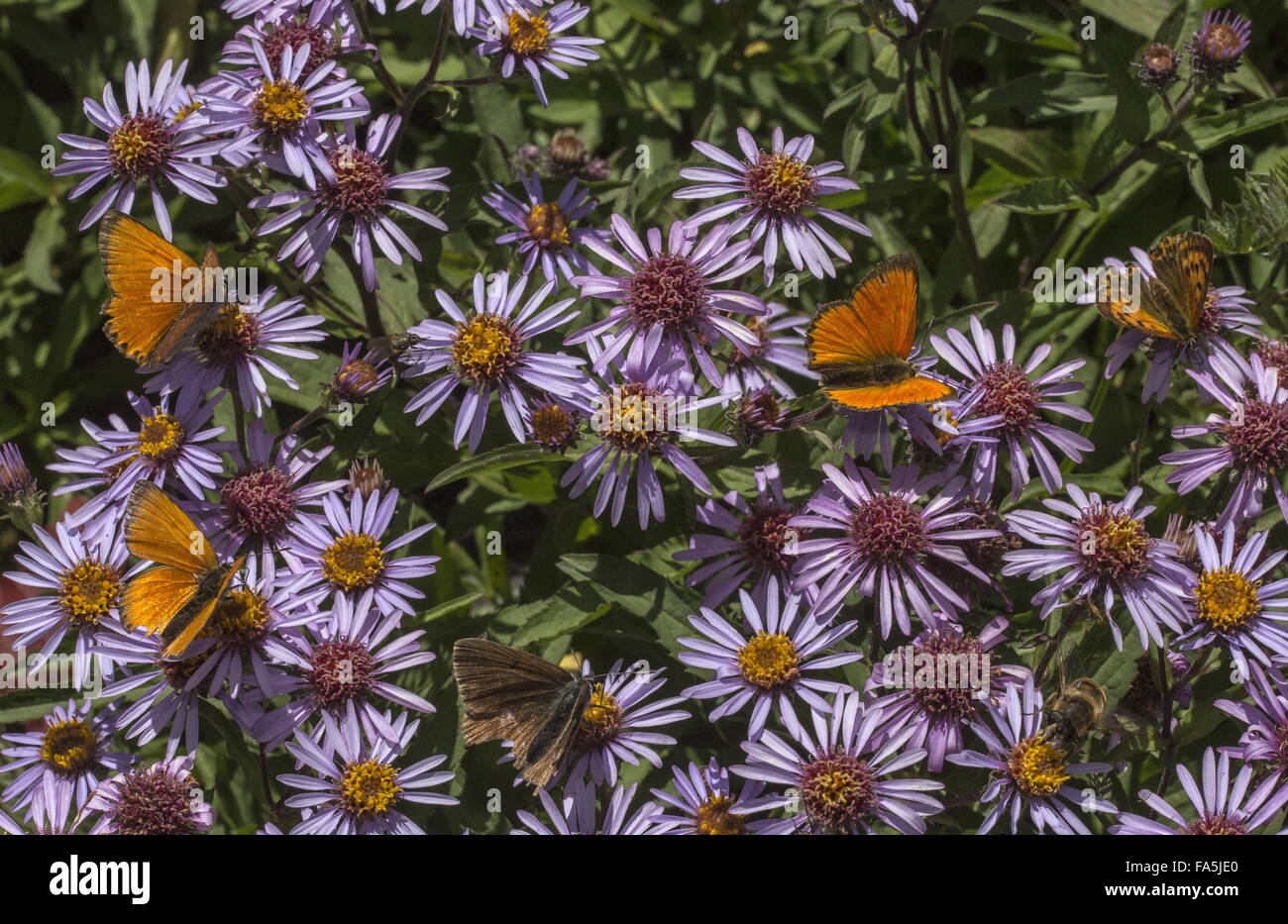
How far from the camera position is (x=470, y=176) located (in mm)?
5180

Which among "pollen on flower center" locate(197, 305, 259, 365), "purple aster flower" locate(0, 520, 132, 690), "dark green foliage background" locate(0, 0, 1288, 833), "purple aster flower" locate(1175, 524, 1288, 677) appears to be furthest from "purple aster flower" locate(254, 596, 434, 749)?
"purple aster flower" locate(1175, 524, 1288, 677)

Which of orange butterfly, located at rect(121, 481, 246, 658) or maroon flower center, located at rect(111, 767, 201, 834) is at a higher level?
orange butterfly, located at rect(121, 481, 246, 658)

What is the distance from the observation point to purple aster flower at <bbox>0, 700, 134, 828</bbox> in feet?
12.2

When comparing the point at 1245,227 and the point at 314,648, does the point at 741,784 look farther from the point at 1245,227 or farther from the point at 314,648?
the point at 1245,227

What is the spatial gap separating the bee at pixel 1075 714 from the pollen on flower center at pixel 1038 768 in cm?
3

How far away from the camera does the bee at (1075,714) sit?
324cm

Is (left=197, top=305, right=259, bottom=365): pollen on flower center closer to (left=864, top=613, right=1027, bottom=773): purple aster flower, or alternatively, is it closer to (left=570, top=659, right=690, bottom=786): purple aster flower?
(left=570, top=659, right=690, bottom=786): purple aster flower

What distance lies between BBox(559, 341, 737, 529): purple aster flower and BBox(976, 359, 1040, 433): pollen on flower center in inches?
30.7

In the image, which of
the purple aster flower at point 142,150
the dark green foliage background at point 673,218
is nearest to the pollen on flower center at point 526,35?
the dark green foliage background at point 673,218

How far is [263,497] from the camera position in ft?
12.2

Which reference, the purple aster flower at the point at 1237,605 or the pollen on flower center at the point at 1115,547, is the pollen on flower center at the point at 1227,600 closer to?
the purple aster flower at the point at 1237,605

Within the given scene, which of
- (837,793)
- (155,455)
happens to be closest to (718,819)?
(837,793)

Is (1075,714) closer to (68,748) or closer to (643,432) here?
(643,432)

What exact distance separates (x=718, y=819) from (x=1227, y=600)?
1542 millimetres
